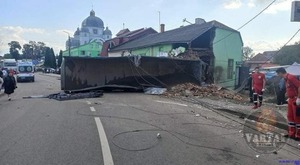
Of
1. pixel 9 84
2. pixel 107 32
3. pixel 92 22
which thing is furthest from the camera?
pixel 107 32

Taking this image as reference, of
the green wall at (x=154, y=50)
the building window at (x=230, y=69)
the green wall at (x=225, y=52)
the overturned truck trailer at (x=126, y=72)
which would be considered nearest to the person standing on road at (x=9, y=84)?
the overturned truck trailer at (x=126, y=72)

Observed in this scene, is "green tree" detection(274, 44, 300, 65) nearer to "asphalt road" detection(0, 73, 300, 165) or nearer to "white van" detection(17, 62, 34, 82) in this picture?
"white van" detection(17, 62, 34, 82)

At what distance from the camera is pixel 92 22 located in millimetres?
109500

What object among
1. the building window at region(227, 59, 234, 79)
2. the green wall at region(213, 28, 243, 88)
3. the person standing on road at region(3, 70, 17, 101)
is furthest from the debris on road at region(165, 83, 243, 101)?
the building window at region(227, 59, 234, 79)

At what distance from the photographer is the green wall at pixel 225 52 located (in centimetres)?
2994

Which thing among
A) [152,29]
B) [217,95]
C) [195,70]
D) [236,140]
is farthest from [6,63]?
[236,140]

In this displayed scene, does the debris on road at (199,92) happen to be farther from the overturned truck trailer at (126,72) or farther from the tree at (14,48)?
the tree at (14,48)

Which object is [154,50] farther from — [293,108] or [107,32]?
[107,32]

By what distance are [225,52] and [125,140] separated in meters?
26.9

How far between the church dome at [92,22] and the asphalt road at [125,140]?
10223 cm

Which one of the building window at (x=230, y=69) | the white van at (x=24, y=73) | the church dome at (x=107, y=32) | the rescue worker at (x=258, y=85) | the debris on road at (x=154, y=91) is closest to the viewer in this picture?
the rescue worker at (x=258, y=85)

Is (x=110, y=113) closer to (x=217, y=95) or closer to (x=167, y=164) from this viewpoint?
(x=167, y=164)

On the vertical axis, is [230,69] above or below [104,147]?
above

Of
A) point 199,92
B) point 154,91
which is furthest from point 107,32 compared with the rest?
point 199,92
